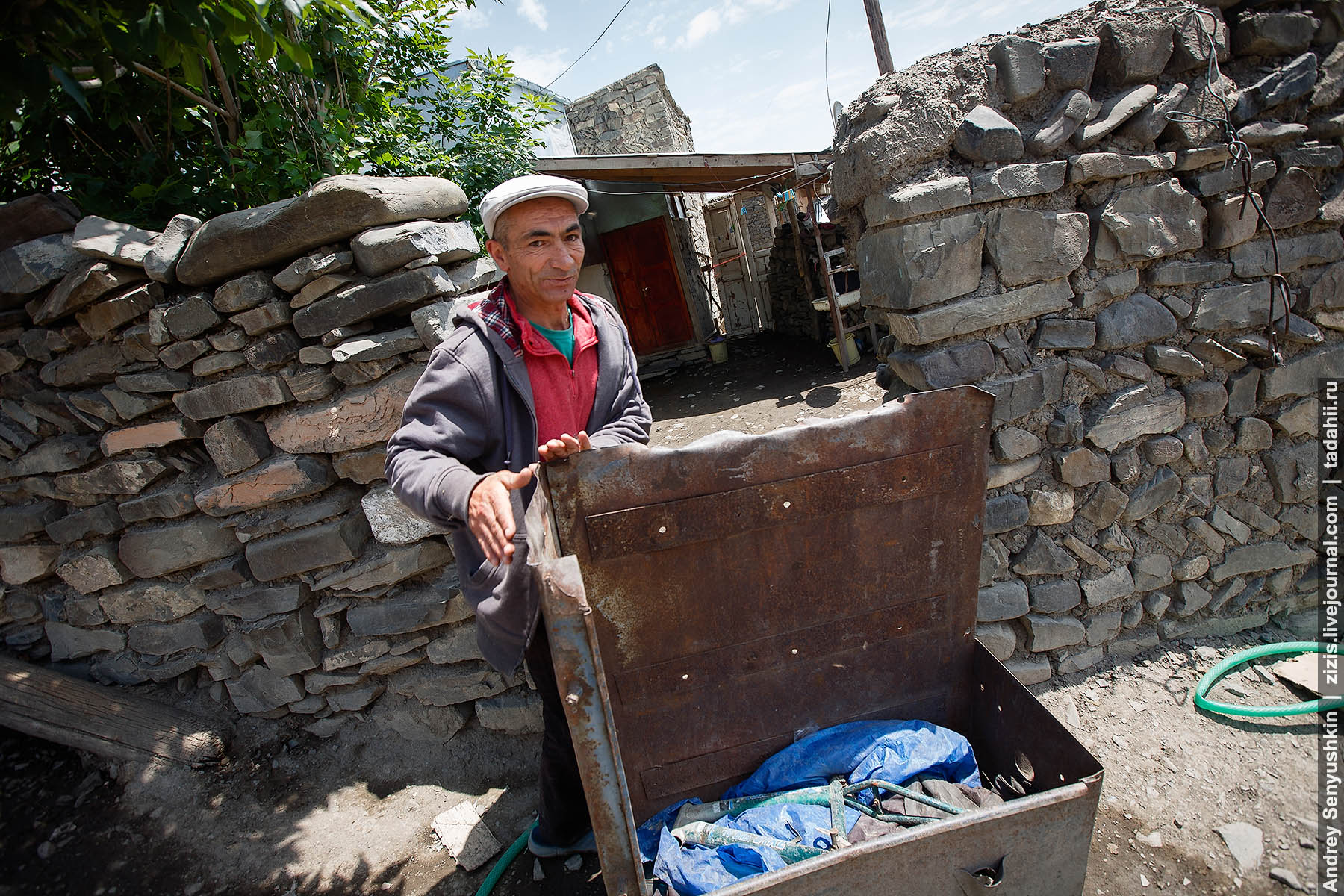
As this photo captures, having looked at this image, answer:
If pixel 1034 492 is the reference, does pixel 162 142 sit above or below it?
above

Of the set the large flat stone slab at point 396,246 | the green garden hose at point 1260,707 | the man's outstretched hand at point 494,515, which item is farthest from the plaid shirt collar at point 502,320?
the green garden hose at point 1260,707

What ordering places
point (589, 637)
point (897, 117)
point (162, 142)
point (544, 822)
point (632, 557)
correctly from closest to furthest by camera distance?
point (589, 637) < point (632, 557) < point (544, 822) < point (897, 117) < point (162, 142)

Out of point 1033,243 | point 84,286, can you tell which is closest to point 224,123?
point 84,286

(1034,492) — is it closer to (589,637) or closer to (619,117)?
(589,637)

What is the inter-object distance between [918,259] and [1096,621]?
1715 mm

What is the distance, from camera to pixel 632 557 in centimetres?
173

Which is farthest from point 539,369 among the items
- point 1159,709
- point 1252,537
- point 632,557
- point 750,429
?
point 750,429

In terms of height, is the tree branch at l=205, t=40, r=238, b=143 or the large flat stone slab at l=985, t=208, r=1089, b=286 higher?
the tree branch at l=205, t=40, r=238, b=143

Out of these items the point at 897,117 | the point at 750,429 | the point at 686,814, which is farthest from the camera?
the point at 750,429

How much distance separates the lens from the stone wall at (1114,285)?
2.44 meters

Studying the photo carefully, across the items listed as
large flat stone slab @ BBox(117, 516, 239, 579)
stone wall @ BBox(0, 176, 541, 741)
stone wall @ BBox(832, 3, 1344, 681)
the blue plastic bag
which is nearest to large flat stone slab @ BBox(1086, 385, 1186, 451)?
stone wall @ BBox(832, 3, 1344, 681)

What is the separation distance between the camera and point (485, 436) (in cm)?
180

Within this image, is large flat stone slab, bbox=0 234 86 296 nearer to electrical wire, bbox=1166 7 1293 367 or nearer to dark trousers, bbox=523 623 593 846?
dark trousers, bbox=523 623 593 846

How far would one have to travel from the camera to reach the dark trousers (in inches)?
79.5
